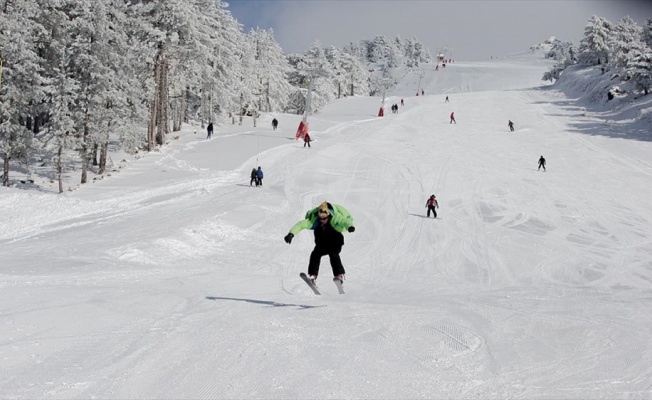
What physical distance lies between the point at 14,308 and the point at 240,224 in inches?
495

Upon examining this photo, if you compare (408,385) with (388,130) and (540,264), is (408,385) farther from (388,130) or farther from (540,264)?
(388,130)

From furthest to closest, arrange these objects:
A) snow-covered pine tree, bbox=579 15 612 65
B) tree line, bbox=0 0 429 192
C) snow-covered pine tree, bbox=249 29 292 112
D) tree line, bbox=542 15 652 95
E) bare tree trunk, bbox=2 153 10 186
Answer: snow-covered pine tree, bbox=579 15 612 65, snow-covered pine tree, bbox=249 29 292 112, tree line, bbox=542 15 652 95, bare tree trunk, bbox=2 153 10 186, tree line, bbox=0 0 429 192

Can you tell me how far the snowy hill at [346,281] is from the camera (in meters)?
4.77

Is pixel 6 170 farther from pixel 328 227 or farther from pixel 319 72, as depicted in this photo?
pixel 319 72

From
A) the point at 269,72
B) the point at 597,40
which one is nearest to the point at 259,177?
the point at 269,72

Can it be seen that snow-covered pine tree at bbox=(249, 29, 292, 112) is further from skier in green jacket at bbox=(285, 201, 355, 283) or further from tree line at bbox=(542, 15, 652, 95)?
skier in green jacket at bbox=(285, 201, 355, 283)

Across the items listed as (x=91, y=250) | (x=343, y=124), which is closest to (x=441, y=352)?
(x=91, y=250)

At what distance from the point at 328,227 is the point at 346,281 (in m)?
5.39

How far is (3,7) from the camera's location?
27.5 m

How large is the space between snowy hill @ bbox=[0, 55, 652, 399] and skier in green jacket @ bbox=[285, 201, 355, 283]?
2.44ft

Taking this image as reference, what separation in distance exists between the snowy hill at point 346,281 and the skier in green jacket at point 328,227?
744 mm

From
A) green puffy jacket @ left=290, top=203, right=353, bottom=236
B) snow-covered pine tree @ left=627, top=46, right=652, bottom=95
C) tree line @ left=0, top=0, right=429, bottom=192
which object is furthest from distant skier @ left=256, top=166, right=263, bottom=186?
snow-covered pine tree @ left=627, top=46, right=652, bottom=95

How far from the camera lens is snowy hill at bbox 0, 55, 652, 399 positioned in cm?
477

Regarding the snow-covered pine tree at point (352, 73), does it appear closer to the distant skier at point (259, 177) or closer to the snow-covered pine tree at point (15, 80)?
the snow-covered pine tree at point (15, 80)
